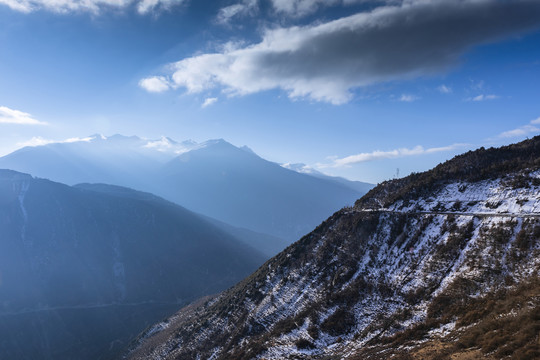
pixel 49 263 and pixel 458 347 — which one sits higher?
pixel 458 347

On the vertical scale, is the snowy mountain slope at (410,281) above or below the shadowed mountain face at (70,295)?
above

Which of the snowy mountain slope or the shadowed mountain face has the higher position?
the snowy mountain slope

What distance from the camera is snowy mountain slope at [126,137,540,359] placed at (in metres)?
29.6

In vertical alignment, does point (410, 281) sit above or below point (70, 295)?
above

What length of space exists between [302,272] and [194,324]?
38.9 m

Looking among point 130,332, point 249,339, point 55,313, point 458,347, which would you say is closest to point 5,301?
point 55,313

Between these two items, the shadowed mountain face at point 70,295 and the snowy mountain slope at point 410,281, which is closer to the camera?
the snowy mountain slope at point 410,281

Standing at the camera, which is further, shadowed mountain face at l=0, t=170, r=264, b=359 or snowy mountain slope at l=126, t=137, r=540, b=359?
shadowed mountain face at l=0, t=170, r=264, b=359

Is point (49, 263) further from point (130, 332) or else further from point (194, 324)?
point (194, 324)

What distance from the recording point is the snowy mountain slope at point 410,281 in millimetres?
29625

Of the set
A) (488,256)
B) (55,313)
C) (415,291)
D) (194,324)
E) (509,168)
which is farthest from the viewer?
(55,313)

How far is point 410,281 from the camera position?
44688mm

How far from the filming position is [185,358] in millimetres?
65188

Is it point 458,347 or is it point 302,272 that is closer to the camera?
point 458,347
